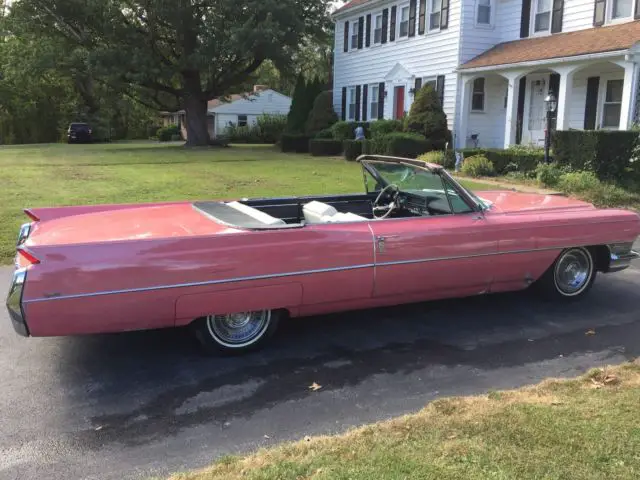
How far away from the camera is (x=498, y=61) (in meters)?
18.8

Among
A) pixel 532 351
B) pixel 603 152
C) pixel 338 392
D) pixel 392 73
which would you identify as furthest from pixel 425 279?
pixel 392 73

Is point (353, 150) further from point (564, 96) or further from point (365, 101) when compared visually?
point (564, 96)

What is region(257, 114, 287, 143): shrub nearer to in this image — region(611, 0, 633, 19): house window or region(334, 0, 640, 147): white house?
region(334, 0, 640, 147): white house

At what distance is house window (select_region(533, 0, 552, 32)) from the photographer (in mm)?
19125

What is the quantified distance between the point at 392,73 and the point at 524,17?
6.17 metres

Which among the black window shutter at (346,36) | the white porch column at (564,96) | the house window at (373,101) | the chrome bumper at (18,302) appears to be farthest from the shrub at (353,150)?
the chrome bumper at (18,302)

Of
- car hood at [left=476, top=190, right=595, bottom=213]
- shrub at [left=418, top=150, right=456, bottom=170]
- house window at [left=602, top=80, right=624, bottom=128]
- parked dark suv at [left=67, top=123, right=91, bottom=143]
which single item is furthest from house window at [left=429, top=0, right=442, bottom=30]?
parked dark suv at [left=67, top=123, right=91, bottom=143]

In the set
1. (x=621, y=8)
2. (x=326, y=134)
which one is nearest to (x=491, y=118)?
(x=621, y=8)

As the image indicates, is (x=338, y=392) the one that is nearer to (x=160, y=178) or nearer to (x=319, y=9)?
(x=160, y=178)

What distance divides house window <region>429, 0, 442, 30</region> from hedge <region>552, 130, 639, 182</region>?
9784mm

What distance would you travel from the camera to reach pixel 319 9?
99.3ft

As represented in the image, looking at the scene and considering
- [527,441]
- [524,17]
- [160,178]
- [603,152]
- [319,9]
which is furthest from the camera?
[319,9]

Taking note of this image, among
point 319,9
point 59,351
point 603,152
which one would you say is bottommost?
point 59,351

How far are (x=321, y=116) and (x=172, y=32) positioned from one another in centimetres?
881
